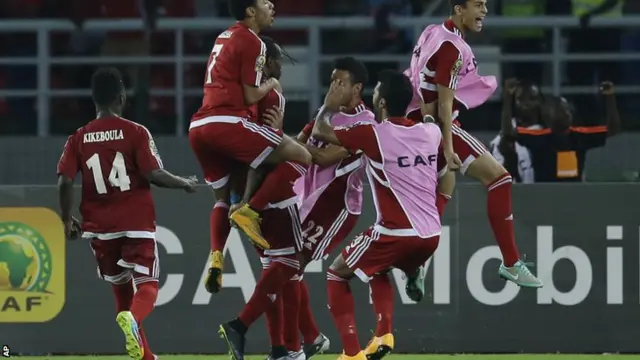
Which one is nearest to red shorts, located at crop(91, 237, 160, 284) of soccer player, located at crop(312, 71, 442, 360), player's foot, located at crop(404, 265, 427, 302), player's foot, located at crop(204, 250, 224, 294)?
player's foot, located at crop(204, 250, 224, 294)

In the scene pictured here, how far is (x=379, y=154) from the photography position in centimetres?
1068

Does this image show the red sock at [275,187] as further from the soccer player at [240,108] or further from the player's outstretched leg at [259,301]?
the player's outstretched leg at [259,301]

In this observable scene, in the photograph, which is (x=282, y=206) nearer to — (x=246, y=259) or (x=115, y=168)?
(x=115, y=168)

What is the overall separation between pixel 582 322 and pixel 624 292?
0.40m

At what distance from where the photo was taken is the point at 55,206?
13172mm

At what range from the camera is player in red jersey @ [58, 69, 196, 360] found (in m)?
10.7

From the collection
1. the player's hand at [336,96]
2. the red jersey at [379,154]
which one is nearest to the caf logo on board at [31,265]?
the player's hand at [336,96]

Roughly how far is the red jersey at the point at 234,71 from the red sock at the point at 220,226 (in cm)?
80

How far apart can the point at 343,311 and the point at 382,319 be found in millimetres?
318

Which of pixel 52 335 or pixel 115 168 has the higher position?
pixel 115 168

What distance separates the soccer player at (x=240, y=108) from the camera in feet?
35.3

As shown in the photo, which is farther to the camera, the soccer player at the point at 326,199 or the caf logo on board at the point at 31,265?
the caf logo on board at the point at 31,265

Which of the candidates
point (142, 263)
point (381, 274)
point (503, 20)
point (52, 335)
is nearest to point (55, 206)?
point (52, 335)

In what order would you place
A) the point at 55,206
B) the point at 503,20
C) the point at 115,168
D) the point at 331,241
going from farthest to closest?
1. the point at 503,20
2. the point at 55,206
3. the point at 331,241
4. the point at 115,168
